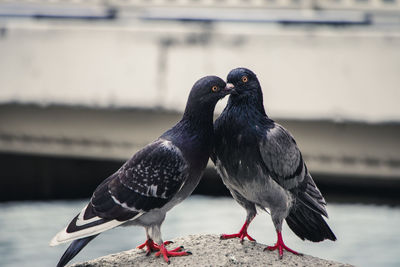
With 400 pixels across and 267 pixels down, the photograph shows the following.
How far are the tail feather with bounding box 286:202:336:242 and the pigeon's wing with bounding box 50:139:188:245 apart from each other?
104 centimetres

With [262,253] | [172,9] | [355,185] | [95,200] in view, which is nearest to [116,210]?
[95,200]

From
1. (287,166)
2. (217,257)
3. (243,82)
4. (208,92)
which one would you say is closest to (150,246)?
(217,257)

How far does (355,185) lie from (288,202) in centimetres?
834

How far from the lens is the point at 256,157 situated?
544 cm

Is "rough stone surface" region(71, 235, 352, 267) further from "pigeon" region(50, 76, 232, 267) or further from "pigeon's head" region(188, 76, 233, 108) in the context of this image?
"pigeon's head" region(188, 76, 233, 108)

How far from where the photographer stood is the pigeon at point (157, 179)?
17.5ft

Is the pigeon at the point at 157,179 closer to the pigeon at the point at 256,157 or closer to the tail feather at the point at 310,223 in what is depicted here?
the pigeon at the point at 256,157

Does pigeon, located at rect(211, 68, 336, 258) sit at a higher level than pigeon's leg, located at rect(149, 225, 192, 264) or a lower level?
higher

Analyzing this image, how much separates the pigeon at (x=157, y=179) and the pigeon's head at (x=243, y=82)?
0.12 m

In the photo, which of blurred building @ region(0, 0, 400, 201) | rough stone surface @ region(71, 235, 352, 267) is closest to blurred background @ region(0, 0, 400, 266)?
blurred building @ region(0, 0, 400, 201)

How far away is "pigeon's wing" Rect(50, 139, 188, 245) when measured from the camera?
17.4 feet

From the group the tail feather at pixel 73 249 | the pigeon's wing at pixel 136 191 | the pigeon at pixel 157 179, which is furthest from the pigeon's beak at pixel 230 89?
the tail feather at pixel 73 249

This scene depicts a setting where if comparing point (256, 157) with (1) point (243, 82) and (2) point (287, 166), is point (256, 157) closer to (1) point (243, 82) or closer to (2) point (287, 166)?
(2) point (287, 166)

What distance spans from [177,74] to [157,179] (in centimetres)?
516
